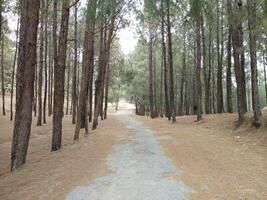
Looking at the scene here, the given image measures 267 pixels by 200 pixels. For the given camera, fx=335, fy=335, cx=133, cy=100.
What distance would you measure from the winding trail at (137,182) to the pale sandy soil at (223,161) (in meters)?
0.33

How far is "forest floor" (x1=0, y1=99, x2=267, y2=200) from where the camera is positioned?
677 cm

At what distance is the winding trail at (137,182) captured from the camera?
6.32 meters

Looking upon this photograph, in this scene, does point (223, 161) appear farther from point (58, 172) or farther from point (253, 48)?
point (253, 48)

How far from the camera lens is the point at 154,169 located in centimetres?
815

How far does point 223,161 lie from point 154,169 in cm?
221

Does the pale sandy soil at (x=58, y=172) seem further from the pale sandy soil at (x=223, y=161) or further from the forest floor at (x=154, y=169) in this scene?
the pale sandy soil at (x=223, y=161)

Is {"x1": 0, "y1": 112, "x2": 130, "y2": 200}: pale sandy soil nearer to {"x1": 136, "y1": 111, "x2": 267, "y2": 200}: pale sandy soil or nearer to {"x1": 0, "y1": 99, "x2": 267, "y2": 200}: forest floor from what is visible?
{"x1": 0, "y1": 99, "x2": 267, "y2": 200}: forest floor

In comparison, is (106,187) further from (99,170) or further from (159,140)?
(159,140)

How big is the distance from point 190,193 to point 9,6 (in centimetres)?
1596

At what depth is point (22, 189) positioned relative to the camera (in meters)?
7.74

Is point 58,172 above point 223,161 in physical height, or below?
below

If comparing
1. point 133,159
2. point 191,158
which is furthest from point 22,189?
point 191,158

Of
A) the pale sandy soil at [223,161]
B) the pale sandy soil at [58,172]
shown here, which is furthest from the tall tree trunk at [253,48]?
the pale sandy soil at [58,172]

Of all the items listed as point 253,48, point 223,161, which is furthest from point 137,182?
point 253,48
